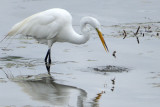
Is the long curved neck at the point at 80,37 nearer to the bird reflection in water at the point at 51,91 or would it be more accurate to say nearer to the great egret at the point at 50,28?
the great egret at the point at 50,28

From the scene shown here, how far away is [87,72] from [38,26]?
73.9 inches

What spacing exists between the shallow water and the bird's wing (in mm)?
550

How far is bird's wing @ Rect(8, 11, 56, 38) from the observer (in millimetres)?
10812

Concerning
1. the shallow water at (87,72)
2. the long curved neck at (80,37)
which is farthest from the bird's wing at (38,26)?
the shallow water at (87,72)

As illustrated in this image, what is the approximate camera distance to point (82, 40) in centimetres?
1047

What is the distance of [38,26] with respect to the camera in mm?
10922

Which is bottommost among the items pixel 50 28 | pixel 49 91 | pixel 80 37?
pixel 49 91

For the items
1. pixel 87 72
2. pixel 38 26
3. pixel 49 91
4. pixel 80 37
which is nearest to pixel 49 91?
pixel 49 91

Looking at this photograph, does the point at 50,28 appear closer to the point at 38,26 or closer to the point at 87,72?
the point at 38,26

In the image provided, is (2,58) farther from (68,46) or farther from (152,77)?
(152,77)

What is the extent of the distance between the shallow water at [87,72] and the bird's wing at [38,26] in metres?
0.55

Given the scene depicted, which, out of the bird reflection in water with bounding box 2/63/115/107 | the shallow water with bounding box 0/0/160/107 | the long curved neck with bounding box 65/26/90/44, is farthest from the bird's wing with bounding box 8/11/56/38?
the bird reflection in water with bounding box 2/63/115/107

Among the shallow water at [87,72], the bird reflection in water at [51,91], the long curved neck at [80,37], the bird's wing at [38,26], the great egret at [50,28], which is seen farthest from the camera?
the bird's wing at [38,26]

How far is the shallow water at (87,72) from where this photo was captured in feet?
25.9
